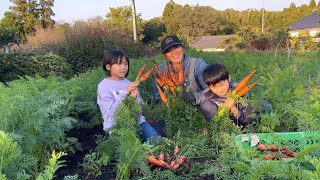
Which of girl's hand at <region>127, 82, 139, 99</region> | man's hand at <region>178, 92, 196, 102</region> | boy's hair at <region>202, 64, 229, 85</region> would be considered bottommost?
man's hand at <region>178, 92, 196, 102</region>

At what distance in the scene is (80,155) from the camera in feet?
10.3

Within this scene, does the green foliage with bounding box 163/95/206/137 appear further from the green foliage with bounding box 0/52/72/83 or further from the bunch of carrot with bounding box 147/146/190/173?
the green foliage with bounding box 0/52/72/83

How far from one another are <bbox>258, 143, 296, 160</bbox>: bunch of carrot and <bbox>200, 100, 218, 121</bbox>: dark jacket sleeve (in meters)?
0.66

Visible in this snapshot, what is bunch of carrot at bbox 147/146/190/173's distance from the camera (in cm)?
239

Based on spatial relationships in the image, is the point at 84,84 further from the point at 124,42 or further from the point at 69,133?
the point at 124,42

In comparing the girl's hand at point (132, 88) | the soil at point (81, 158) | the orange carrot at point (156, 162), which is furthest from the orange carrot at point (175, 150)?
the girl's hand at point (132, 88)

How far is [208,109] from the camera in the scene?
3012 mm

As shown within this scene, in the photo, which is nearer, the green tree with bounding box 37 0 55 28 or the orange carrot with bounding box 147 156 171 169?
the orange carrot with bounding box 147 156 171 169

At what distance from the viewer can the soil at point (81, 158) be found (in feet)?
8.51

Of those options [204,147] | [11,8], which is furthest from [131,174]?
[11,8]

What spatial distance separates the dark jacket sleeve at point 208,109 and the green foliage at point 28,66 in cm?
602

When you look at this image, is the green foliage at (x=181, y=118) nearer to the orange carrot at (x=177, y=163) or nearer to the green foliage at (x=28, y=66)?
the orange carrot at (x=177, y=163)

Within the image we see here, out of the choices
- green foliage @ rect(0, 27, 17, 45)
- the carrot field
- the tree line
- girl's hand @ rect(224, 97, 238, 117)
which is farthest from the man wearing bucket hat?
green foliage @ rect(0, 27, 17, 45)

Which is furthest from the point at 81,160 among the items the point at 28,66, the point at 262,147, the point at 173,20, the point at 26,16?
the point at 173,20
